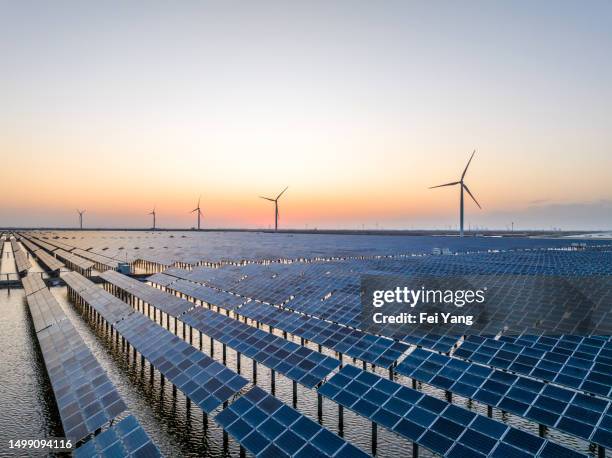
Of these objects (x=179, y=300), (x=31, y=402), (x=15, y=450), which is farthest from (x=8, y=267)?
(x=15, y=450)

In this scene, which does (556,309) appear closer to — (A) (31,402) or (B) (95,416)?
(B) (95,416)

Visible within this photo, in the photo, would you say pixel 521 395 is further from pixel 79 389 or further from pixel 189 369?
pixel 79 389

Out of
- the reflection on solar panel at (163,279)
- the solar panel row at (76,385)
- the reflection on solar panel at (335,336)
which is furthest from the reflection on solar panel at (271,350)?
the reflection on solar panel at (163,279)

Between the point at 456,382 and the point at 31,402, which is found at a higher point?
the point at 456,382

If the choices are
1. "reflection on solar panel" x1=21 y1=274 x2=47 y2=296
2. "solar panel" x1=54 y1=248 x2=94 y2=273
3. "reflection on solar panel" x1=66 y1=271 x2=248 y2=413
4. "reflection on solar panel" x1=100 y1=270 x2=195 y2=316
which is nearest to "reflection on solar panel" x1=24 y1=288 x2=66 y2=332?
"reflection on solar panel" x1=21 y1=274 x2=47 y2=296

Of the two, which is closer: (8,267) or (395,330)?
(395,330)

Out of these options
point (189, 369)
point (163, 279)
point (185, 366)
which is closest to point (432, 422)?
point (189, 369)
